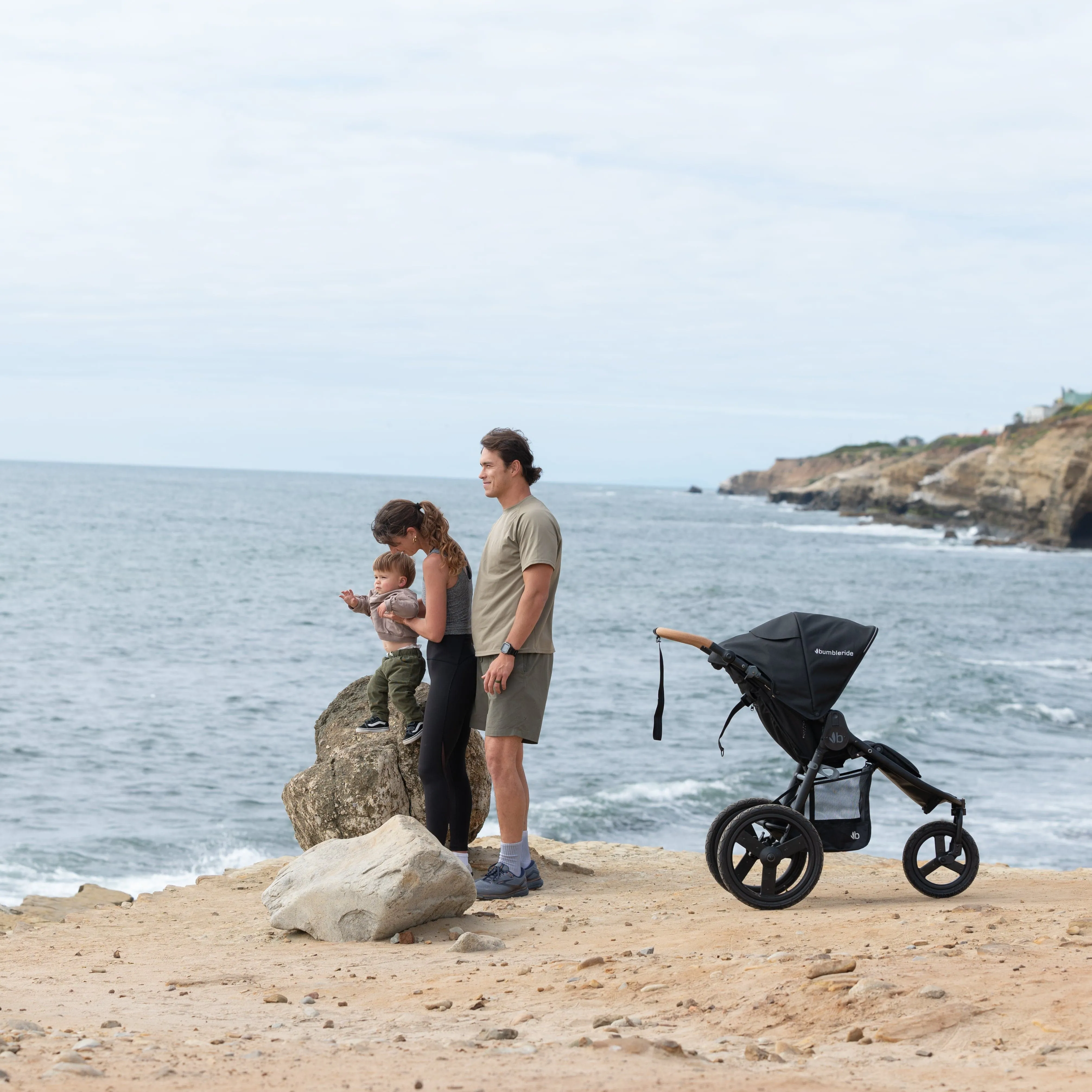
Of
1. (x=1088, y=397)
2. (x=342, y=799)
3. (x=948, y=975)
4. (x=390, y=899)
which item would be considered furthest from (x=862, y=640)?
(x=1088, y=397)

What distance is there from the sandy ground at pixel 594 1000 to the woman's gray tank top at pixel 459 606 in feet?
4.73

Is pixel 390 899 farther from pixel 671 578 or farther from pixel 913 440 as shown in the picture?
pixel 913 440

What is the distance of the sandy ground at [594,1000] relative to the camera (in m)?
3.33

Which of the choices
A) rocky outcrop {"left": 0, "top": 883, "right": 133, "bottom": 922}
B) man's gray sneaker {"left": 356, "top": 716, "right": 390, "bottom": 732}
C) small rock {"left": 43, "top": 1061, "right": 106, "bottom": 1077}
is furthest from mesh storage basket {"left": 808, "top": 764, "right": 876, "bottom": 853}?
rocky outcrop {"left": 0, "top": 883, "right": 133, "bottom": 922}

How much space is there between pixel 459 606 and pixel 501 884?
1.53 m

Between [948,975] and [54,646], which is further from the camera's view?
[54,646]

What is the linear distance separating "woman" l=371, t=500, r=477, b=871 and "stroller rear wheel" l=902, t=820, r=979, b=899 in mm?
2259

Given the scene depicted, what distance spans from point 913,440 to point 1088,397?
25983mm

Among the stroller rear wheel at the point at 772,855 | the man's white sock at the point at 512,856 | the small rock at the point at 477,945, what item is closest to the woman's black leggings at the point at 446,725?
the man's white sock at the point at 512,856

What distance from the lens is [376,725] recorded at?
697 centimetres

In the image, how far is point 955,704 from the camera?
56.8ft

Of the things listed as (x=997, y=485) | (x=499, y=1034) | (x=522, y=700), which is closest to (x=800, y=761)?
(x=522, y=700)

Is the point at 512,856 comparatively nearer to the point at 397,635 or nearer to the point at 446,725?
the point at 446,725

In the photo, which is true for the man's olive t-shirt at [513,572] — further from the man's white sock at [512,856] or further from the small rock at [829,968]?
the small rock at [829,968]
